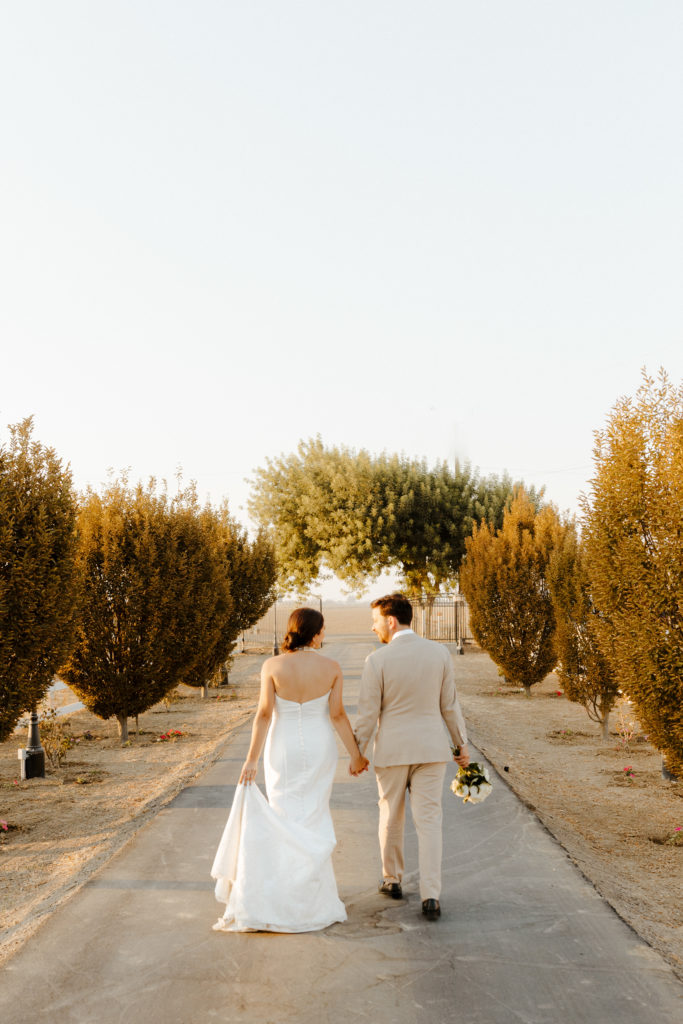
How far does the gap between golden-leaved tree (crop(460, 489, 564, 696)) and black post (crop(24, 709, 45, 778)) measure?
11670mm

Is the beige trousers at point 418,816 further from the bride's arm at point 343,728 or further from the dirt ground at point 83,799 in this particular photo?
the dirt ground at point 83,799

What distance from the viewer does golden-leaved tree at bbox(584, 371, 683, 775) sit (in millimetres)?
8828

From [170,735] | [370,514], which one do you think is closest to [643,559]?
[170,735]

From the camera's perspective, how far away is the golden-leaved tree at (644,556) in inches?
348

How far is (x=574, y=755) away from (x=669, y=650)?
5.70 m

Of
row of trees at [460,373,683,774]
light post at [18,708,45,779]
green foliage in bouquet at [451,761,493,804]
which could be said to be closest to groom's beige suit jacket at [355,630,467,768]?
green foliage in bouquet at [451,761,493,804]

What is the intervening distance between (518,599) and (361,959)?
16095mm

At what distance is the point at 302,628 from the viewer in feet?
18.7

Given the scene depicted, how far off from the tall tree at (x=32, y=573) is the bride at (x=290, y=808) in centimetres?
432

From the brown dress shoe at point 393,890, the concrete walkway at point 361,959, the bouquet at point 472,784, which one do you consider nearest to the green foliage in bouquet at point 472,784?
the bouquet at point 472,784

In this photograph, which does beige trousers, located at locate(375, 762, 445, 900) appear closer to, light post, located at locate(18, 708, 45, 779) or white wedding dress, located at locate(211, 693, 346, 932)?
white wedding dress, located at locate(211, 693, 346, 932)

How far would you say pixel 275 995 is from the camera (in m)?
4.38

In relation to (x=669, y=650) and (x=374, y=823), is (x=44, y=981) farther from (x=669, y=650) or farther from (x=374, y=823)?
(x=669, y=650)

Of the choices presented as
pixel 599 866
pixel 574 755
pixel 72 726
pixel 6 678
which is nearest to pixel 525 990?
pixel 599 866
